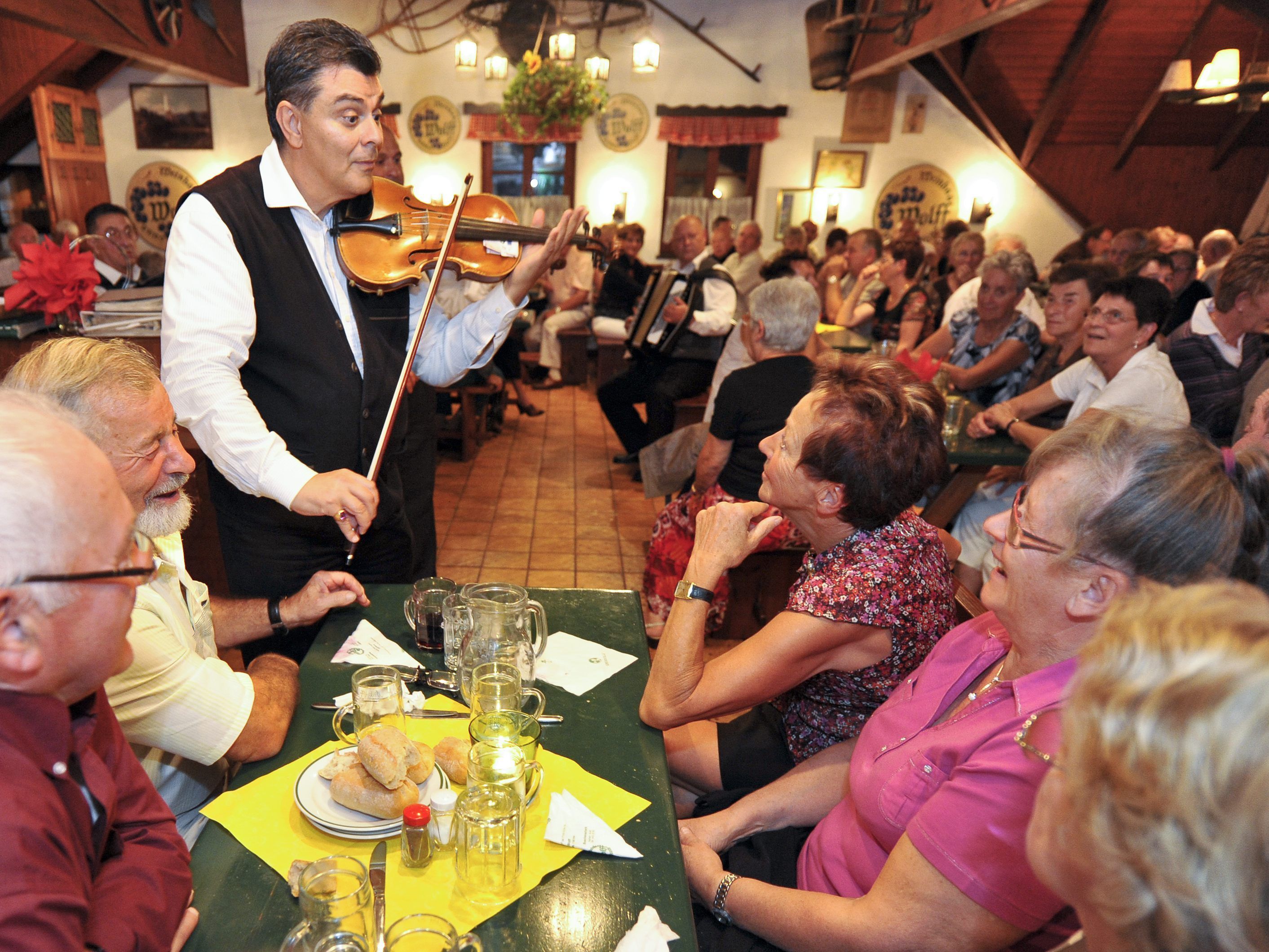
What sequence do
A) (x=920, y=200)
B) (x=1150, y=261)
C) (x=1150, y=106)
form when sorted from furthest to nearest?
(x=920, y=200) < (x=1150, y=106) < (x=1150, y=261)

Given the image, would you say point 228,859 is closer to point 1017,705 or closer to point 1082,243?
point 1017,705

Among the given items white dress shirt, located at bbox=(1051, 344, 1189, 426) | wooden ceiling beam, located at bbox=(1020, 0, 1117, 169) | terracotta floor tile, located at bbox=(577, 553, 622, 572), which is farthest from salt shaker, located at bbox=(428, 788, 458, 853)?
wooden ceiling beam, located at bbox=(1020, 0, 1117, 169)

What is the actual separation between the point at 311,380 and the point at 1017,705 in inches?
63.1

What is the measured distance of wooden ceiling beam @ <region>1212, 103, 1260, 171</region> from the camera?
9391 millimetres

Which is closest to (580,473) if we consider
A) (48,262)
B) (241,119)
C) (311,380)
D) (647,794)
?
(48,262)

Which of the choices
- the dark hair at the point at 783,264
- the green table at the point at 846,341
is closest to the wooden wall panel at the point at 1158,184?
the dark hair at the point at 783,264

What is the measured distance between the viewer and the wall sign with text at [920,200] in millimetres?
10648

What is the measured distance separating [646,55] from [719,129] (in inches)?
61.4

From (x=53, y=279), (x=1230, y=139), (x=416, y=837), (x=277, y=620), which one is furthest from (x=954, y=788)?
(x=1230, y=139)

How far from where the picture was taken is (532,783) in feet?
3.97

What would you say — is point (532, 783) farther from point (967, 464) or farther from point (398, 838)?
point (967, 464)

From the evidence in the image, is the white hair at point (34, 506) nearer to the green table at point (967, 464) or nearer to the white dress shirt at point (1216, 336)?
the green table at point (967, 464)

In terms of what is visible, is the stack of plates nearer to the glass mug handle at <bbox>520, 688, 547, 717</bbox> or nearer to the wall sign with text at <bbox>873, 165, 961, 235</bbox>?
the glass mug handle at <bbox>520, 688, 547, 717</bbox>

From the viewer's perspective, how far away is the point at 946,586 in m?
1.68
